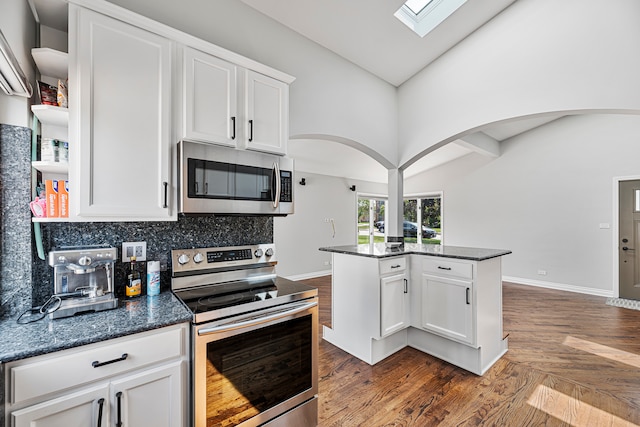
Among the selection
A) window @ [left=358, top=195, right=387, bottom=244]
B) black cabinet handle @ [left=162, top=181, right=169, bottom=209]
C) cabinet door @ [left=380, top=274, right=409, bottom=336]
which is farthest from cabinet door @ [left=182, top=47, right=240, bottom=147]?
window @ [left=358, top=195, right=387, bottom=244]

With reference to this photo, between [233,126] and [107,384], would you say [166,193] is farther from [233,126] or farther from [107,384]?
[107,384]

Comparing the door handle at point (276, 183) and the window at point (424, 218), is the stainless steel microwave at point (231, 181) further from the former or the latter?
the window at point (424, 218)

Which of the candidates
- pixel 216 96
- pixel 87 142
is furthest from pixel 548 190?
pixel 87 142

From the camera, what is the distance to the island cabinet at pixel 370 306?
2.62m

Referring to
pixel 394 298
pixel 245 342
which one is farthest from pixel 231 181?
pixel 394 298

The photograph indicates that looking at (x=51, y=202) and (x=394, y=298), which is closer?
(x=51, y=202)

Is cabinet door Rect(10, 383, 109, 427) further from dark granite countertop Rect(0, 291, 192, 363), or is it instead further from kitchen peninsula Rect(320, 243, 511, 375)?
kitchen peninsula Rect(320, 243, 511, 375)

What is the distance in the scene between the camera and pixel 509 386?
89.9 inches

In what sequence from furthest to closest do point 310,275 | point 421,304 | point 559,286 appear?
→ point 310,275
point 559,286
point 421,304

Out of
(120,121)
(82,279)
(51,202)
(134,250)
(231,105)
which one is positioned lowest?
(82,279)

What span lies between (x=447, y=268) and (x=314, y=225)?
3849 mm

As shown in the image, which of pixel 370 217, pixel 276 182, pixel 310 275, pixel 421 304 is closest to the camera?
pixel 276 182

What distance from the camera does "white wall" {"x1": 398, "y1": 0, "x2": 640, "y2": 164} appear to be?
2.33 m

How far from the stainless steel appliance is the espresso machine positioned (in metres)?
0.36
